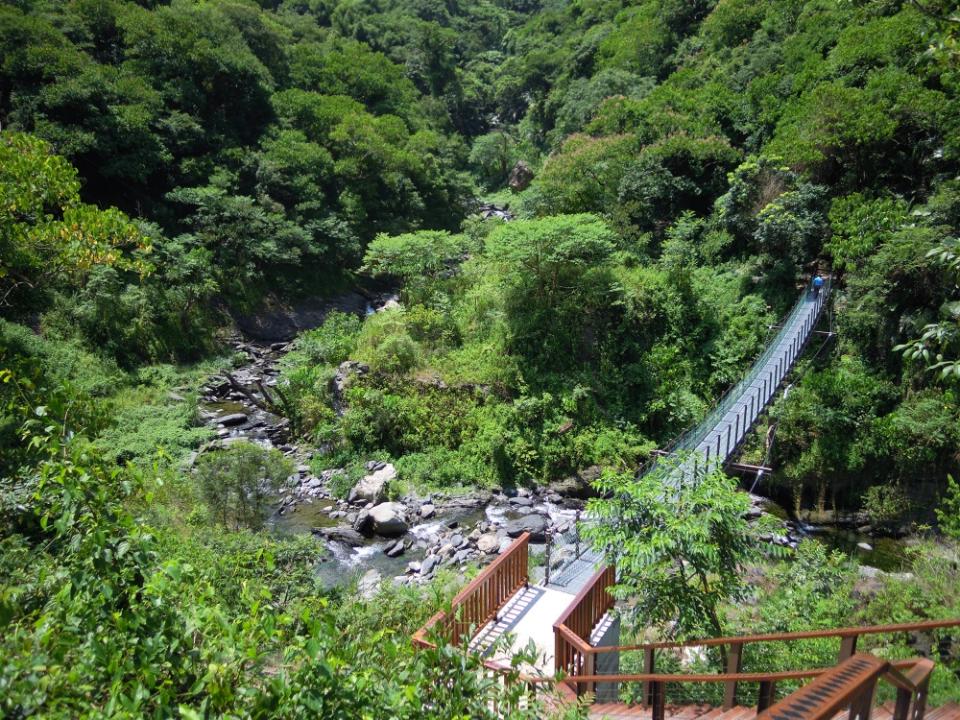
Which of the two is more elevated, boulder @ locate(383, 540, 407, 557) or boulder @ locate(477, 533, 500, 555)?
boulder @ locate(477, 533, 500, 555)

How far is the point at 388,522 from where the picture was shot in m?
11.3

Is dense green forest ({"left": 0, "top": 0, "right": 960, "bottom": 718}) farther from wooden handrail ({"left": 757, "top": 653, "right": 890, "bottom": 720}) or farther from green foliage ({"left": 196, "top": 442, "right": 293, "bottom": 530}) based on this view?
wooden handrail ({"left": 757, "top": 653, "right": 890, "bottom": 720})

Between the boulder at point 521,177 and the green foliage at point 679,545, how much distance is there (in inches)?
1053

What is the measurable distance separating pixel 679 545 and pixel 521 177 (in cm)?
2822

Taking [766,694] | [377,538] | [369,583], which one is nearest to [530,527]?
[377,538]

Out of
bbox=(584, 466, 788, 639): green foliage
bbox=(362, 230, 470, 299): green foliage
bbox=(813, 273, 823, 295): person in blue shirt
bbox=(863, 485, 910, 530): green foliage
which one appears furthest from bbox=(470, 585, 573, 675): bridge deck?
bbox=(362, 230, 470, 299): green foliage

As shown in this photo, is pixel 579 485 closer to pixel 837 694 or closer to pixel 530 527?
pixel 530 527

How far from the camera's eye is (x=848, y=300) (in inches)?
505

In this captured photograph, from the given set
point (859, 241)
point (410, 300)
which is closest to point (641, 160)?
point (859, 241)

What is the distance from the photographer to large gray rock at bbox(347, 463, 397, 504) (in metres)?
12.5

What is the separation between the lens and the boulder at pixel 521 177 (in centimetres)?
3045

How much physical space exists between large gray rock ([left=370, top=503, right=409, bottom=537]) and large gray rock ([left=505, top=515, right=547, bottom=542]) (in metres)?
2.07

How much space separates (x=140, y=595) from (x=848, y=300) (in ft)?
46.7

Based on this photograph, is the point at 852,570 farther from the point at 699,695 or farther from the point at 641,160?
the point at 641,160
